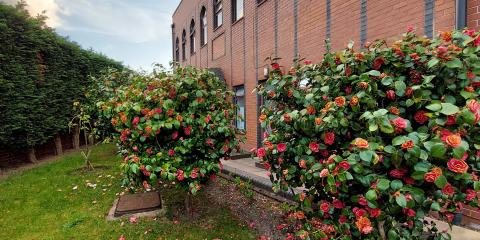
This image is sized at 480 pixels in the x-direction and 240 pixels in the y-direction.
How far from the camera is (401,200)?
1394 millimetres

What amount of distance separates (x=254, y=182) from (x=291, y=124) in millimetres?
3487

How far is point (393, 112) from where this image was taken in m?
1.63

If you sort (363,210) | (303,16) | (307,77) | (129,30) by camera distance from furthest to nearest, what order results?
(129,30) < (303,16) < (307,77) < (363,210)

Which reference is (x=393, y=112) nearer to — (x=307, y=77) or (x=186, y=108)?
(x=307, y=77)

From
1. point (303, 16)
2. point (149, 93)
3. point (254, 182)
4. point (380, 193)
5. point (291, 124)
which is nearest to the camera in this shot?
point (380, 193)

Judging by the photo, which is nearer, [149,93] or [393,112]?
[393,112]

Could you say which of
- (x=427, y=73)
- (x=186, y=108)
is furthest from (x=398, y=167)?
(x=186, y=108)

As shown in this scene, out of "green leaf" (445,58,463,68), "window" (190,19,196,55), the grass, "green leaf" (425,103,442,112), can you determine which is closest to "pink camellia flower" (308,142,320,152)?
"green leaf" (425,103,442,112)

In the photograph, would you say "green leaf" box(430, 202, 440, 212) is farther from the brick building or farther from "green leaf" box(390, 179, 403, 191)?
the brick building

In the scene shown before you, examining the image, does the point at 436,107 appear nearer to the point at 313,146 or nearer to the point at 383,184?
the point at 383,184

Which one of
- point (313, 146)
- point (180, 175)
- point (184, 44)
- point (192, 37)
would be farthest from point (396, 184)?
point (184, 44)

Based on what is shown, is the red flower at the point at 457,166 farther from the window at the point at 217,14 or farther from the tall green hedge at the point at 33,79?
the window at the point at 217,14

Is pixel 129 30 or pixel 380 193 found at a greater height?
pixel 129 30

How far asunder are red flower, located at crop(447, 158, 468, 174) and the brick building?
2.44m
